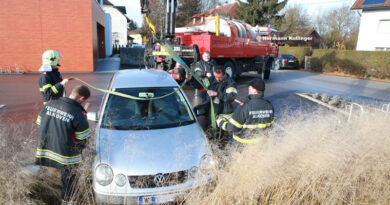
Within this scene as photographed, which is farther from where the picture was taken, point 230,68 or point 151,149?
point 230,68

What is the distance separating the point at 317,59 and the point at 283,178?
2175 centimetres

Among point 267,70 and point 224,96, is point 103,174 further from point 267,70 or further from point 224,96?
point 267,70

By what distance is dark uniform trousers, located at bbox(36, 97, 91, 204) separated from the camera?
2650 millimetres

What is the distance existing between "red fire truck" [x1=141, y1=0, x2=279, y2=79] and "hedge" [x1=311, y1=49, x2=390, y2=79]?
7445 millimetres

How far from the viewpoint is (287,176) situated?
2.68m

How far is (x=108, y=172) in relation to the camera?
107 inches

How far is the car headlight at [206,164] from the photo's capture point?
2859mm

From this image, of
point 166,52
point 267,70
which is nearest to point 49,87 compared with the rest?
point 166,52

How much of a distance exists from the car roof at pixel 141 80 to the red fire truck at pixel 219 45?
13.6ft

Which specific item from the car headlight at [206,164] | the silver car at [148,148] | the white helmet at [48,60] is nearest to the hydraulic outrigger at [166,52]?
the silver car at [148,148]

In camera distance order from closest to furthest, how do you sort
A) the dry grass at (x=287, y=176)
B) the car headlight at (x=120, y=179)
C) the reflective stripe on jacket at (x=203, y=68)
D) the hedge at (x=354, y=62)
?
1. the dry grass at (x=287, y=176)
2. the car headlight at (x=120, y=179)
3. the reflective stripe on jacket at (x=203, y=68)
4. the hedge at (x=354, y=62)

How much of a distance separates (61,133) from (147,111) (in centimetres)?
128

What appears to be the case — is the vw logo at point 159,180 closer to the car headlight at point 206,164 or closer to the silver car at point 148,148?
the silver car at point 148,148

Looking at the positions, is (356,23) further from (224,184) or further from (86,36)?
(224,184)
